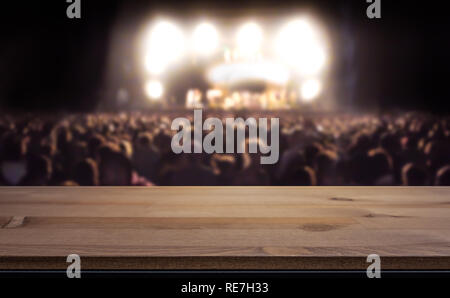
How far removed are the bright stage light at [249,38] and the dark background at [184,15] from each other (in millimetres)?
132

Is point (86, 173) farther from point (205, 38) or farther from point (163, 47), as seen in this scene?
point (205, 38)

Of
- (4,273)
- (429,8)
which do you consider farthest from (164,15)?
(4,273)

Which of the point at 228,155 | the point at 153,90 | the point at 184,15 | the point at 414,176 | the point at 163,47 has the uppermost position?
the point at 184,15

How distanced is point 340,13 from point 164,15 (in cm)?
122

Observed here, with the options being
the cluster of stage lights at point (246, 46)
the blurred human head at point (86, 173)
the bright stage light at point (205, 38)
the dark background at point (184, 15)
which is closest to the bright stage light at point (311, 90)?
the cluster of stage lights at point (246, 46)

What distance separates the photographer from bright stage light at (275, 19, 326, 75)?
286cm

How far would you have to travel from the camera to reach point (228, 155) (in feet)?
8.62

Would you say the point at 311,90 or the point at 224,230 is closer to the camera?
the point at 224,230

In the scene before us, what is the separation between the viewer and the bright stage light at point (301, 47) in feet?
9.37

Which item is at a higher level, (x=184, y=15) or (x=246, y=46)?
(x=184, y=15)

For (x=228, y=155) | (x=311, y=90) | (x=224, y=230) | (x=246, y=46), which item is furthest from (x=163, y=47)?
(x=224, y=230)

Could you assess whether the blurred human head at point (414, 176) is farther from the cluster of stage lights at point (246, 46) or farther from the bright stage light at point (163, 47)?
the bright stage light at point (163, 47)

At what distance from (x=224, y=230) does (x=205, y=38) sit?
7.79 ft

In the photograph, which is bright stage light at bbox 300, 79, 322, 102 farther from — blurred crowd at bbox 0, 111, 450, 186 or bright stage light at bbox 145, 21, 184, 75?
bright stage light at bbox 145, 21, 184, 75
